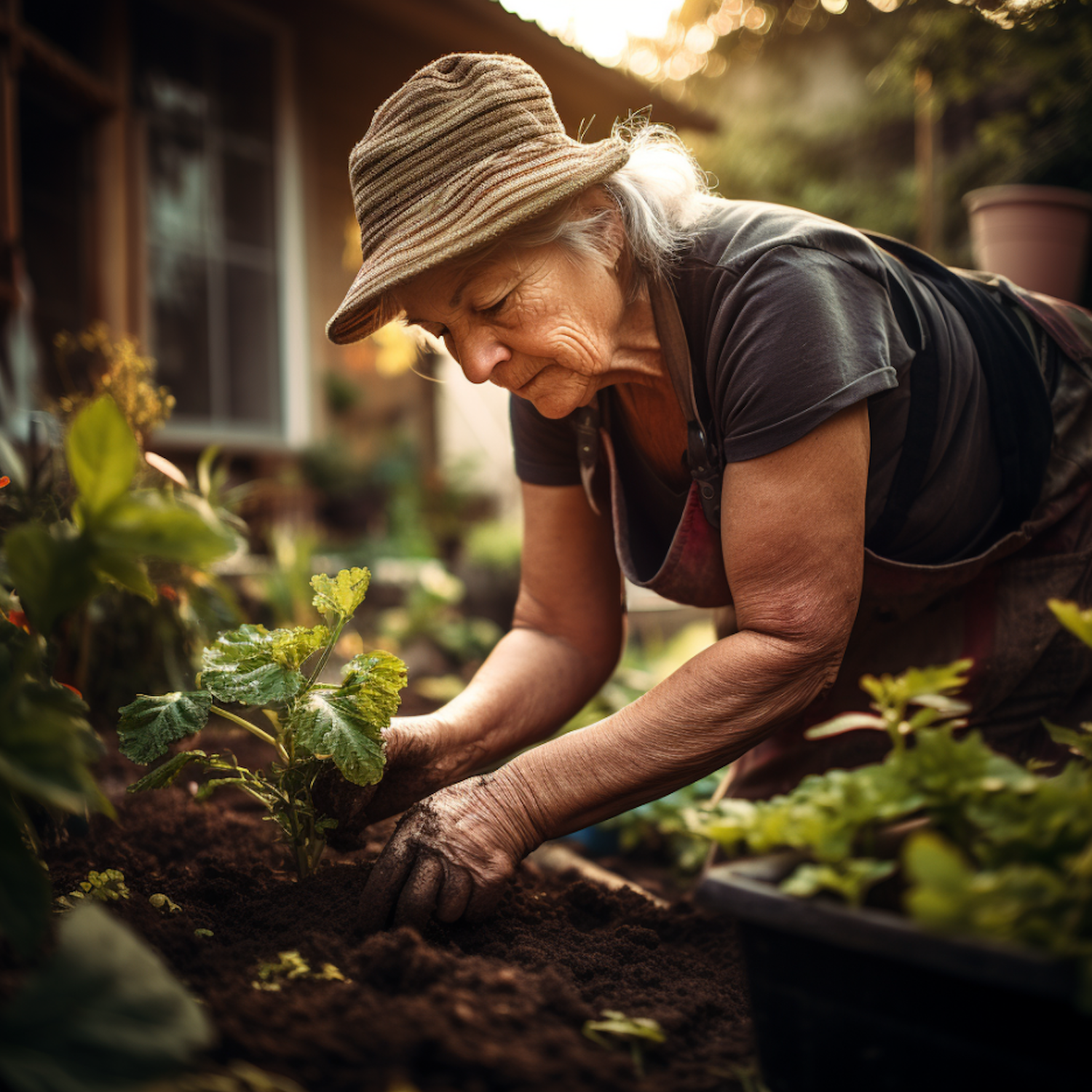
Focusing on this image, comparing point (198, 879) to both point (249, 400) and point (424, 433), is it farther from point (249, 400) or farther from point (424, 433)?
point (424, 433)

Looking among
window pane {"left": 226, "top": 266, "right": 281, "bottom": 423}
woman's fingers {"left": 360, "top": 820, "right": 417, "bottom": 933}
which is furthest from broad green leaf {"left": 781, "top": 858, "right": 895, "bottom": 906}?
window pane {"left": 226, "top": 266, "right": 281, "bottom": 423}

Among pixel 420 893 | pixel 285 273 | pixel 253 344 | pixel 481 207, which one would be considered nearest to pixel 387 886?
pixel 420 893

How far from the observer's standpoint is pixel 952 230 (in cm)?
565

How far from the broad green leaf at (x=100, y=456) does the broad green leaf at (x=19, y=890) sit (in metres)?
0.31

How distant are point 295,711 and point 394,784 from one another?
29cm

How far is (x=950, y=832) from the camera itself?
35.6 inches

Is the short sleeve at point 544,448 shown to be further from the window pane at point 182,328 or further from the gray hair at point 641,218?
the window pane at point 182,328

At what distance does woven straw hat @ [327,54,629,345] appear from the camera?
137 centimetres

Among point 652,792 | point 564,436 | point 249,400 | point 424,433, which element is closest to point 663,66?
point 424,433

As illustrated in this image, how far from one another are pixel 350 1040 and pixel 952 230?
5.99 metres

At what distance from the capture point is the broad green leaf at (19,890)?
2.74 ft

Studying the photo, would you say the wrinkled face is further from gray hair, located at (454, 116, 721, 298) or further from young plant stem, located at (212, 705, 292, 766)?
young plant stem, located at (212, 705, 292, 766)

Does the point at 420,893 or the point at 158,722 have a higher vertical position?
the point at 158,722

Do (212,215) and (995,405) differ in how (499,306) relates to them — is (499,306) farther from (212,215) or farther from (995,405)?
(212,215)
